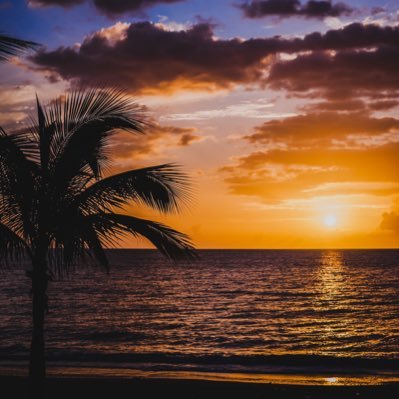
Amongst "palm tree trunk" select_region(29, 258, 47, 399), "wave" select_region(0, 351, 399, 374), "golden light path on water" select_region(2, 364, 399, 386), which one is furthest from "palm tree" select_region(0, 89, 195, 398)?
"wave" select_region(0, 351, 399, 374)

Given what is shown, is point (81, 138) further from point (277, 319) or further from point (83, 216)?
point (277, 319)

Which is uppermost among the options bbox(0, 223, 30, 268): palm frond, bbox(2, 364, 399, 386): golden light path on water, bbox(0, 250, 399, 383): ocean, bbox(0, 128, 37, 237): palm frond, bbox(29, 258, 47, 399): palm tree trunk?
bbox(0, 128, 37, 237): palm frond

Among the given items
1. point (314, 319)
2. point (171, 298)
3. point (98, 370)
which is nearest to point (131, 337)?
point (98, 370)

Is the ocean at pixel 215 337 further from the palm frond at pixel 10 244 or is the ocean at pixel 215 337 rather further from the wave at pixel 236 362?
the palm frond at pixel 10 244

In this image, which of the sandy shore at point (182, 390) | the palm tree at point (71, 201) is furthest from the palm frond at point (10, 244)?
the sandy shore at point (182, 390)

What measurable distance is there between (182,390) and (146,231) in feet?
→ 21.7

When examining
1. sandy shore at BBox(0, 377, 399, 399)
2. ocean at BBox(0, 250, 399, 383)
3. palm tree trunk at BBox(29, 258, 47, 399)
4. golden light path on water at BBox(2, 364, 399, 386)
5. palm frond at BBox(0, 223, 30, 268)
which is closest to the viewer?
palm frond at BBox(0, 223, 30, 268)

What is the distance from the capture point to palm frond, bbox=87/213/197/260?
851 centimetres

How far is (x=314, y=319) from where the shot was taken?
37.5 meters

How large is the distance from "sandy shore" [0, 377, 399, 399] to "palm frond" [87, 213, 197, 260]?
5679 millimetres

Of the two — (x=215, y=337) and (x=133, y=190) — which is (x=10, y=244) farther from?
(x=215, y=337)

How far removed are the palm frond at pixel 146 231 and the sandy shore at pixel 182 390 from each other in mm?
5679

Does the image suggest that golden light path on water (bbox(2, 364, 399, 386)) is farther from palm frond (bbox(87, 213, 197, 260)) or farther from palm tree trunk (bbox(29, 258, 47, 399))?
palm frond (bbox(87, 213, 197, 260))

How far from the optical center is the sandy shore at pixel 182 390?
42.1 ft
